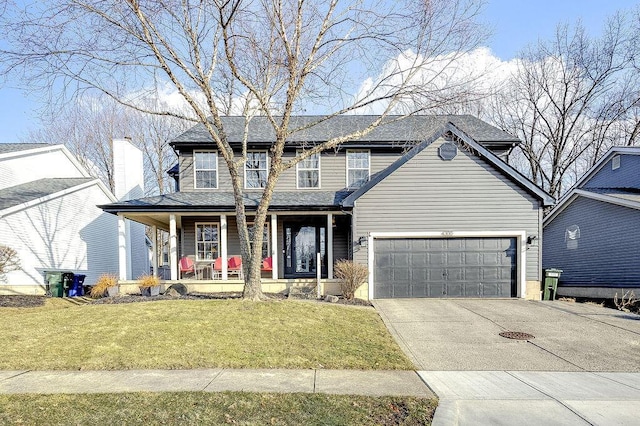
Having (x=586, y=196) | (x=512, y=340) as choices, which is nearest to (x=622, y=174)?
(x=586, y=196)

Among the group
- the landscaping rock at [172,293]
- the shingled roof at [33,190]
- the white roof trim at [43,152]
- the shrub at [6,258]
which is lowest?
the landscaping rock at [172,293]

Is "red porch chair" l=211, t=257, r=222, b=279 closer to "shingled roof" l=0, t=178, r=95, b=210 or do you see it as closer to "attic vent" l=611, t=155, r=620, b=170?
"shingled roof" l=0, t=178, r=95, b=210

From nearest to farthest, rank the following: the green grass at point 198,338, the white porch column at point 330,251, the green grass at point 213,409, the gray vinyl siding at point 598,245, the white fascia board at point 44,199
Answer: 1. the green grass at point 213,409
2. the green grass at point 198,338
3. the gray vinyl siding at point 598,245
4. the white porch column at point 330,251
5. the white fascia board at point 44,199

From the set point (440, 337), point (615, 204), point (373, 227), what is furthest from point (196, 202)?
point (615, 204)

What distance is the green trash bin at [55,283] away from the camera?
1320 centimetres

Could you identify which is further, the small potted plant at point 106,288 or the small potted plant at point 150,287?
the small potted plant at point 106,288

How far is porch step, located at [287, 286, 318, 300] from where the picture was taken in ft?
39.5

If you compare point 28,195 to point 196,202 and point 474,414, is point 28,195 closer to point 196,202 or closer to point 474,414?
point 196,202

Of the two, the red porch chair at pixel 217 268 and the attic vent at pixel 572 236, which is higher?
the attic vent at pixel 572 236

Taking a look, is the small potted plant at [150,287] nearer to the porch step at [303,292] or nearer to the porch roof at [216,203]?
the porch roof at [216,203]

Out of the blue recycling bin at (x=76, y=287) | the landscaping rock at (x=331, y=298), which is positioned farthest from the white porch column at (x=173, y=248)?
the landscaping rock at (x=331, y=298)

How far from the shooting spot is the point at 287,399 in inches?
175

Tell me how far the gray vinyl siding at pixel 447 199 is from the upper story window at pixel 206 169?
6.20 meters

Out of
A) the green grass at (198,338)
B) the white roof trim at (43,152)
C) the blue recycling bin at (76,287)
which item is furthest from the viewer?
the white roof trim at (43,152)
